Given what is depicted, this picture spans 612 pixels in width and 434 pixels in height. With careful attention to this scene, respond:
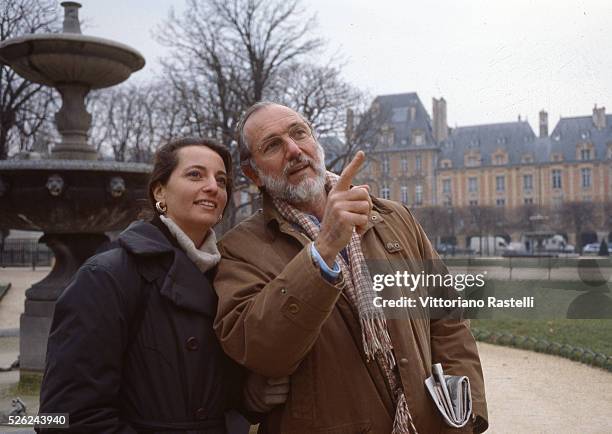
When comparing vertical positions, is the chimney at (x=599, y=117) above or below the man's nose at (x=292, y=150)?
above

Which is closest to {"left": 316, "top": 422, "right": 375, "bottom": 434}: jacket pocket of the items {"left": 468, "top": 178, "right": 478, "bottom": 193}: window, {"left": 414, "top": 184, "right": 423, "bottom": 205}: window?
{"left": 414, "top": 184, "right": 423, "bottom": 205}: window

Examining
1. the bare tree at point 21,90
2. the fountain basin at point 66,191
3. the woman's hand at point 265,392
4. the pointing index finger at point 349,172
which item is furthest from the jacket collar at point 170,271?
the bare tree at point 21,90

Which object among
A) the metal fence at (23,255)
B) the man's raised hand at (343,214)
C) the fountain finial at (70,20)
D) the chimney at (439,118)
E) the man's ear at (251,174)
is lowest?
the metal fence at (23,255)

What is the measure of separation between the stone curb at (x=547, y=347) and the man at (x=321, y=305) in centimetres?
530

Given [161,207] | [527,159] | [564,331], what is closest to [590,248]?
[527,159]

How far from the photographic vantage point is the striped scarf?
1.88 metres

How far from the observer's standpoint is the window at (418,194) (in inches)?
144

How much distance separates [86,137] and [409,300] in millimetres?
6072

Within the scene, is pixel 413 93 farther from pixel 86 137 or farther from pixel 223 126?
pixel 223 126

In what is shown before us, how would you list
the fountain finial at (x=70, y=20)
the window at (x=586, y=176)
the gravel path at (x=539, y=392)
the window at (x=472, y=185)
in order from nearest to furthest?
the window at (x=586, y=176) → the window at (x=472, y=185) → the gravel path at (x=539, y=392) → the fountain finial at (x=70, y=20)

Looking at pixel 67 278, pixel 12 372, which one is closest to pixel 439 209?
pixel 67 278

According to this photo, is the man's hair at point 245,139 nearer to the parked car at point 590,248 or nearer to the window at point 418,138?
the window at point 418,138

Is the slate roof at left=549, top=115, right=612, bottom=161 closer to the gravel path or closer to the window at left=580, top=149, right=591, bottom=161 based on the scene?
the window at left=580, top=149, right=591, bottom=161

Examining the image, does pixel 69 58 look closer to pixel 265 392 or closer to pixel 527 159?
pixel 527 159
